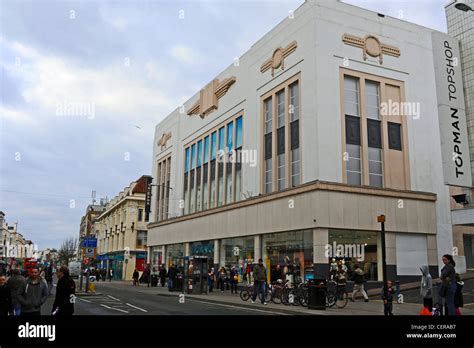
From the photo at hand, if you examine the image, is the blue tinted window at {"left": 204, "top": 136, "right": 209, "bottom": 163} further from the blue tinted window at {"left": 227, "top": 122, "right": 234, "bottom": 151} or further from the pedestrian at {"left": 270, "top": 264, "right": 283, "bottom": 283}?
the pedestrian at {"left": 270, "top": 264, "right": 283, "bottom": 283}

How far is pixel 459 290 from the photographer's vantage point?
11633 mm

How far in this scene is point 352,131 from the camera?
25.5 meters

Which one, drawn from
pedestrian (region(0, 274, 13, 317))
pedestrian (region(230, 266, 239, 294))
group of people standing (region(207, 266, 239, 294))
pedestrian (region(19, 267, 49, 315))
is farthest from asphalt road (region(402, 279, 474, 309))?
pedestrian (region(0, 274, 13, 317))

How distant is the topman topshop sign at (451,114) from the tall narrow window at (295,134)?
830 centimetres

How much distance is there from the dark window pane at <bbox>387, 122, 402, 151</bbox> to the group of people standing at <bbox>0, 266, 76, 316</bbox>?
2141 cm

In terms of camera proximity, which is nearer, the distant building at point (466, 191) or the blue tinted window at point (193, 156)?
the distant building at point (466, 191)

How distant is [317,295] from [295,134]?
11.4 m

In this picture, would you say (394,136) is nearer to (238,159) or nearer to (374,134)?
(374,134)

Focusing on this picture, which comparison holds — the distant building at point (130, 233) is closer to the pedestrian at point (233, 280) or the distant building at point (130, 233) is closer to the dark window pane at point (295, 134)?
the pedestrian at point (233, 280)

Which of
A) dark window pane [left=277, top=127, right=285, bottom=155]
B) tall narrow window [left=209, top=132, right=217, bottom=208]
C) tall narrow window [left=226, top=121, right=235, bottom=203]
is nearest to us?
dark window pane [left=277, top=127, right=285, bottom=155]

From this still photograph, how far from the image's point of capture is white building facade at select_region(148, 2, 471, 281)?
24.2 meters

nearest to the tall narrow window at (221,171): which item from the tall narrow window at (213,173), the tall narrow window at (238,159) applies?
the tall narrow window at (213,173)

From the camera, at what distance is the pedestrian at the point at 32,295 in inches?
353
